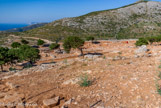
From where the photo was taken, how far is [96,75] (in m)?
8.28

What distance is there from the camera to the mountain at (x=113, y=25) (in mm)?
81312

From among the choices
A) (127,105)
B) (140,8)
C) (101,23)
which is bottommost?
(127,105)

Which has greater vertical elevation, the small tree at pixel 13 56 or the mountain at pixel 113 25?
the mountain at pixel 113 25

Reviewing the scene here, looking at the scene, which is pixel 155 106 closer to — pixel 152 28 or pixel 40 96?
pixel 40 96

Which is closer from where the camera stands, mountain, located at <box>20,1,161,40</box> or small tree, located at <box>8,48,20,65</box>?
small tree, located at <box>8,48,20,65</box>

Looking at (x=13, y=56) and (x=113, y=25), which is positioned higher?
(x=113, y=25)

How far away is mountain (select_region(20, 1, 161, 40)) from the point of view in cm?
8131

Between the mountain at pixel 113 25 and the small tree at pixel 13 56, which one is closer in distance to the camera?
the small tree at pixel 13 56

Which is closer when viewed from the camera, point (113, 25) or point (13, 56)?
point (13, 56)

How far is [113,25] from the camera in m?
97.0

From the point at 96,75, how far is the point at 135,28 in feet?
305

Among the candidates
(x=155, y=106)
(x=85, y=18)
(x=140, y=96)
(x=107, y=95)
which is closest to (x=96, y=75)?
(x=107, y=95)

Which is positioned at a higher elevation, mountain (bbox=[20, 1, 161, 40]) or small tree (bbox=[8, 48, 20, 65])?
mountain (bbox=[20, 1, 161, 40])

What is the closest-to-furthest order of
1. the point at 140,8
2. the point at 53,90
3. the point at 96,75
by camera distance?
1. the point at 53,90
2. the point at 96,75
3. the point at 140,8
